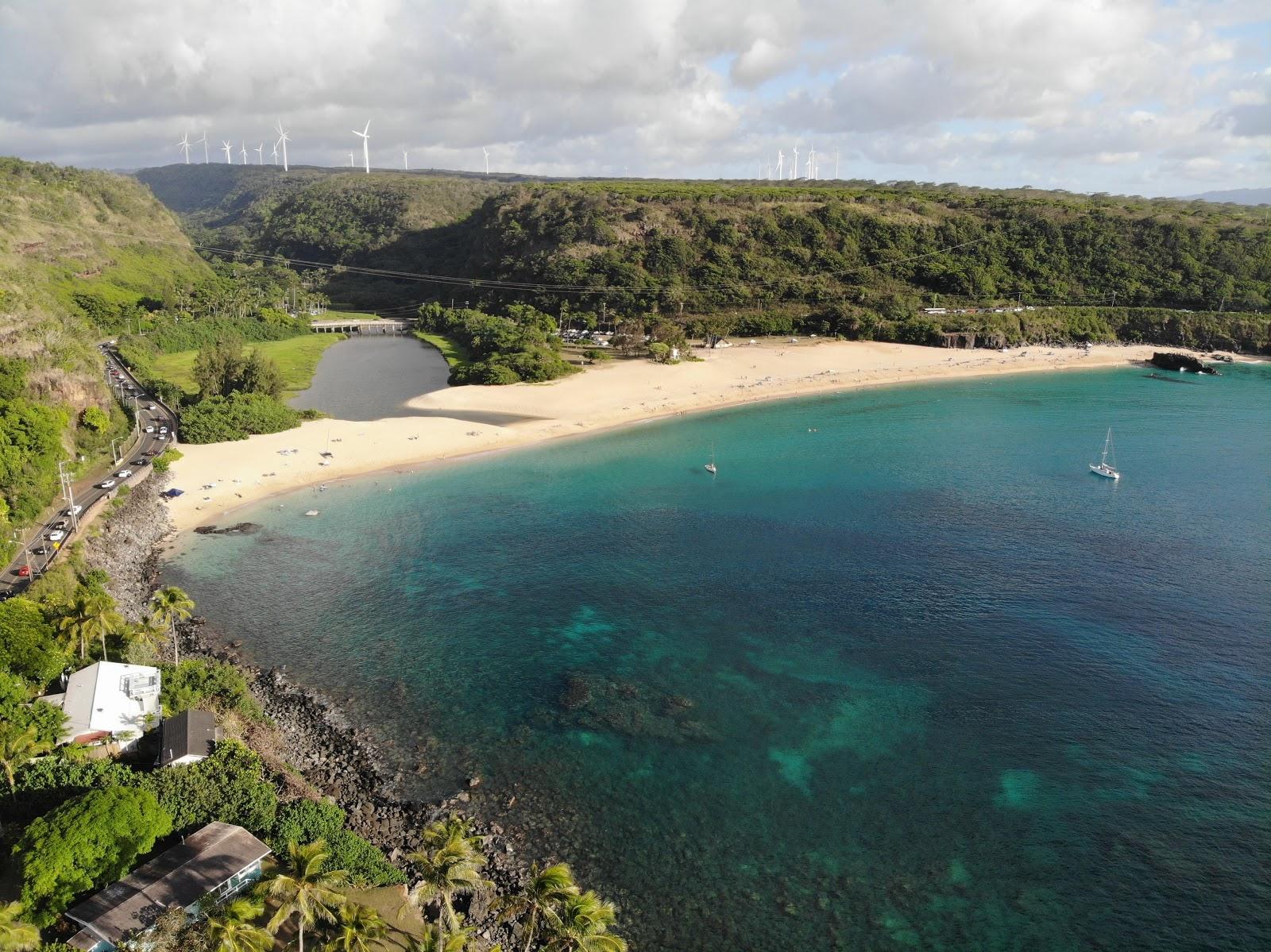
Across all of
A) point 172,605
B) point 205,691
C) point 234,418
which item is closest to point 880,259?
point 234,418

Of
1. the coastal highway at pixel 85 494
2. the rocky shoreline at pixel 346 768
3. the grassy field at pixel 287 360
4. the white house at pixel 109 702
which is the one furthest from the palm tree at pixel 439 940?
the grassy field at pixel 287 360

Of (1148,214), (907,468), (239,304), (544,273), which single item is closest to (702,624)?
(907,468)

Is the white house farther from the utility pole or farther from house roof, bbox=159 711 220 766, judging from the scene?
the utility pole

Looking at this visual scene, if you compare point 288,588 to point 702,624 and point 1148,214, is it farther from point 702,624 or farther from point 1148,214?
point 1148,214

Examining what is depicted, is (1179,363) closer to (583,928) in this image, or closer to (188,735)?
(583,928)

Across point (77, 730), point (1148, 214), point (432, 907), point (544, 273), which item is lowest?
point (432, 907)

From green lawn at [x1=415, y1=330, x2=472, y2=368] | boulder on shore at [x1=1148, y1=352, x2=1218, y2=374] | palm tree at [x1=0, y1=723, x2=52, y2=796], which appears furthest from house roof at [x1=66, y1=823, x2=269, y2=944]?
boulder on shore at [x1=1148, y1=352, x2=1218, y2=374]
